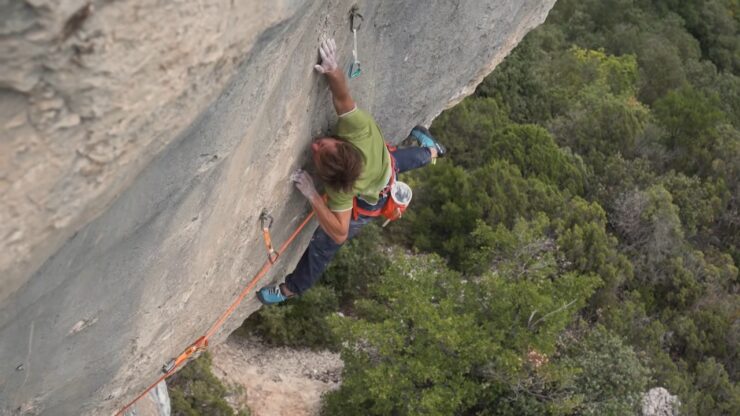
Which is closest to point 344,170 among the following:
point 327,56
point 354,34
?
point 327,56

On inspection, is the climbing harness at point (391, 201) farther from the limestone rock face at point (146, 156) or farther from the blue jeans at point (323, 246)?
the limestone rock face at point (146, 156)

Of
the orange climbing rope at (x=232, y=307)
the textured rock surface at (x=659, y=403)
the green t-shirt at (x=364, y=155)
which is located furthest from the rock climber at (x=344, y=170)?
the textured rock surface at (x=659, y=403)

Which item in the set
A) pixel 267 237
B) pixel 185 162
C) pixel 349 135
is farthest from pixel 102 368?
pixel 349 135

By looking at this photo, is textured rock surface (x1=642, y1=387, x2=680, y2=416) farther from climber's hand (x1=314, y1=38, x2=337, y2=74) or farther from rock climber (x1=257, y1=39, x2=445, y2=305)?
climber's hand (x1=314, y1=38, x2=337, y2=74)

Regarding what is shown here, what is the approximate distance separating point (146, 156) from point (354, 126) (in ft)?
6.52

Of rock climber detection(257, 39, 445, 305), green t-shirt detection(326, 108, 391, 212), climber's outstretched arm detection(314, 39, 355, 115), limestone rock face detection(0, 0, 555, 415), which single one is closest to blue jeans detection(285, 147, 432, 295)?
rock climber detection(257, 39, 445, 305)

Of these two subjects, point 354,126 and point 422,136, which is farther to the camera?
point 422,136

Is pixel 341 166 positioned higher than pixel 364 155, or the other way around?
pixel 341 166

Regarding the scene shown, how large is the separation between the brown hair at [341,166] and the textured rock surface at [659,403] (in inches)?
296

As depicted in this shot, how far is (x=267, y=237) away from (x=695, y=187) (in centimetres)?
1316

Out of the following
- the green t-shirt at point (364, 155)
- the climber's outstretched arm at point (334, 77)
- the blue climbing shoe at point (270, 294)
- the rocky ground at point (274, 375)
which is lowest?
the rocky ground at point (274, 375)

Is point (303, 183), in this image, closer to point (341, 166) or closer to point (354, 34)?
point (341, 166)

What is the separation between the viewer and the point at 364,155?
200 inches

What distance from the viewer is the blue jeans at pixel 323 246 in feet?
19.5
